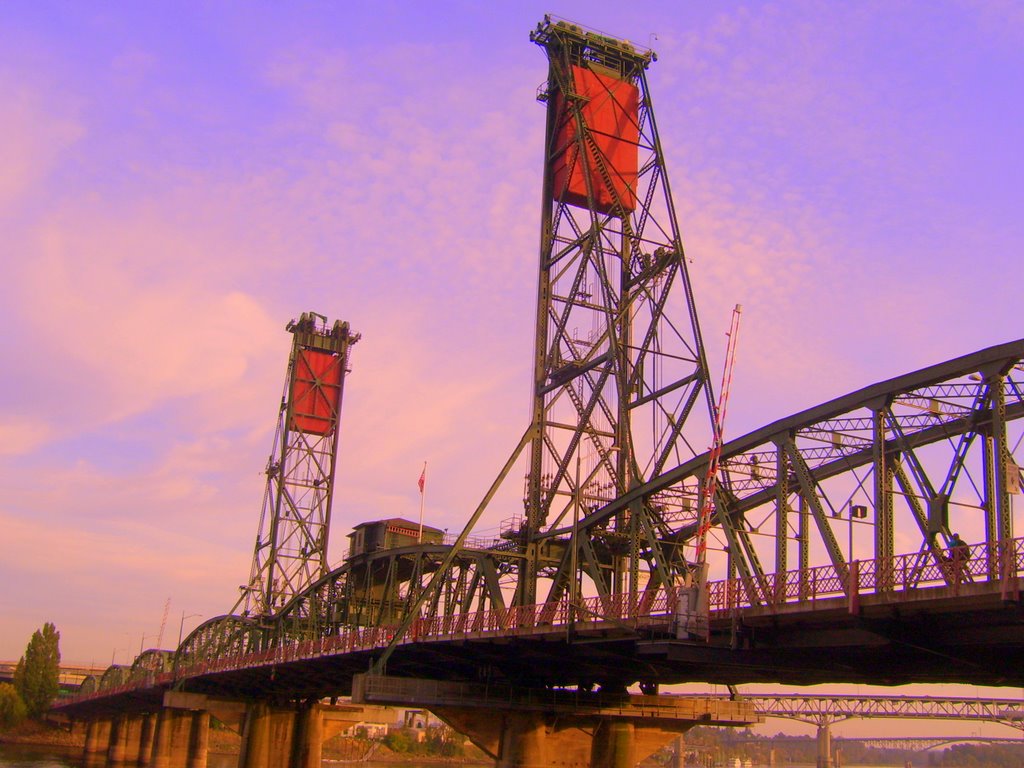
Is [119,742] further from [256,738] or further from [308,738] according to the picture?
[308,738]

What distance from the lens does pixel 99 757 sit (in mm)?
152875

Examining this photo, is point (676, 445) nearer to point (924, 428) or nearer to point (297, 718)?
point (924, 428)

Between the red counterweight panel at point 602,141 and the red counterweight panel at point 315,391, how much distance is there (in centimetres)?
5216

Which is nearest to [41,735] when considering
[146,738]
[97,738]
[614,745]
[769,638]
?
[97,738]

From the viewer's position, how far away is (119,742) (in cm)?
14225

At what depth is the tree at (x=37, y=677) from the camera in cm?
17175

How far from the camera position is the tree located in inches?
6762

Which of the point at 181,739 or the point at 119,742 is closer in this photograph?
the point at 181,739

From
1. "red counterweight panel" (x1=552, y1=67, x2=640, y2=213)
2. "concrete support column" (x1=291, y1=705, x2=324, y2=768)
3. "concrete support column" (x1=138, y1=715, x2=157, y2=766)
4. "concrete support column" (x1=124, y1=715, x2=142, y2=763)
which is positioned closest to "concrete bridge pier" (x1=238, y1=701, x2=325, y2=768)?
"concrete support column" (x1=291, y1=705, x2=324, y2=768)

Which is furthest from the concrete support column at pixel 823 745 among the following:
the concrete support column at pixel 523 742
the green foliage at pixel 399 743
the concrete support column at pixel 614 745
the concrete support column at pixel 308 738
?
the concrete support column at pixel 523 742

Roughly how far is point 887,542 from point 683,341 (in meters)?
25.0

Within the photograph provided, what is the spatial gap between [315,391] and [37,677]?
94695 mm

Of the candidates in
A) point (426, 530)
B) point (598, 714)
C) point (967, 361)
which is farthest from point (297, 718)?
point (967, 361)

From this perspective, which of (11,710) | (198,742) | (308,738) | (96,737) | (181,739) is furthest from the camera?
(11,710)
